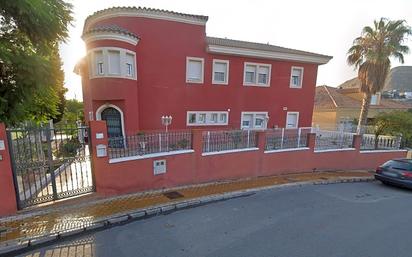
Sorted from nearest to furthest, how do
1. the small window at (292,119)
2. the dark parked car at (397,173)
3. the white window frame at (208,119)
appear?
the dark parked car at (397,173)
the white window frame at (208,119)
the small window at (292,119)

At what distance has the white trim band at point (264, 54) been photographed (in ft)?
44.5

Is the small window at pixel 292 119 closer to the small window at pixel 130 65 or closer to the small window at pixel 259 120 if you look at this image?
the small window at pixel 259 120

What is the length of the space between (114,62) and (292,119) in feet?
42.4

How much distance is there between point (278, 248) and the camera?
13.3 ft

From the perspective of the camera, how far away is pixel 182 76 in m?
13.5

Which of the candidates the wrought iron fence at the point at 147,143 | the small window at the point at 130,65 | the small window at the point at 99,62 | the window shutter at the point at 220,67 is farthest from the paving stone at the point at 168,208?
the window shutter at the point at 220,67

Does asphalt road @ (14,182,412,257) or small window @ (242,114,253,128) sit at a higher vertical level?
small window @ (242,114,253,128)

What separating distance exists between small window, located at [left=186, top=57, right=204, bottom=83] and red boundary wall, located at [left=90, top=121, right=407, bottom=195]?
6.60 m

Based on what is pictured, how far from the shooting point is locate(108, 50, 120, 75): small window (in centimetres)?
1127

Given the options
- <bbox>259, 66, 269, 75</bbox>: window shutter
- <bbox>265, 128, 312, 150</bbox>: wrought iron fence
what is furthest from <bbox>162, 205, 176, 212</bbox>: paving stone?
<bbox>259, 66, 269, 75</bbox>: window shutter

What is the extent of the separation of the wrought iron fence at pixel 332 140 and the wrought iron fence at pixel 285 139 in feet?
3.78

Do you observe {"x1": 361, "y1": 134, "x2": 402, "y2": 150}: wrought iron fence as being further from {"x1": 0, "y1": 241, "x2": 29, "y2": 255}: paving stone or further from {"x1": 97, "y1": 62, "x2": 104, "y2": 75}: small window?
{"x1": 0, "y1": 241, "x2": 29, "y2": 255}: paving stone

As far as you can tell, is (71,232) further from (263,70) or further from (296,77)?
(296,77)

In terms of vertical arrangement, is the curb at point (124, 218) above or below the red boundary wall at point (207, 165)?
below
